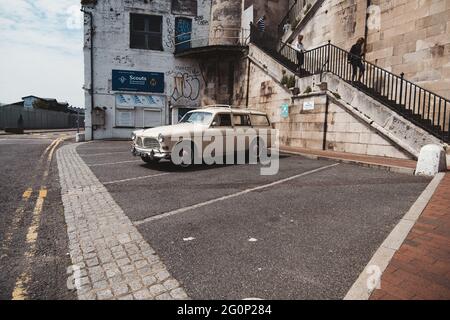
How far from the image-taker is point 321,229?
3912mm

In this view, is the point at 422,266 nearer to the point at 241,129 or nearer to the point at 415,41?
the point at 241,129

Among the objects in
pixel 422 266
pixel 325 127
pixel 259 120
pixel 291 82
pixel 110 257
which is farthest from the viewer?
pixel 291 82

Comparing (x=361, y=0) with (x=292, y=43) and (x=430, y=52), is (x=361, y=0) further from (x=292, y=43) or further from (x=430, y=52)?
(x=292, y=43)

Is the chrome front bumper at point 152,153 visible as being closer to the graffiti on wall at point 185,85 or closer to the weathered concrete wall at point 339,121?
the weathered concrete wall at point 339,121

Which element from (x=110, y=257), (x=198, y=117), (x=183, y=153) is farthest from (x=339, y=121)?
(x=110, y=257)

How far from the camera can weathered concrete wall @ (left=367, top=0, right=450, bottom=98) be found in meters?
9.93

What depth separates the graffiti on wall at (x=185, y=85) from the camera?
71.3 feet

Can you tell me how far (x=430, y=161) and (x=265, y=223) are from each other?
517 centimetres

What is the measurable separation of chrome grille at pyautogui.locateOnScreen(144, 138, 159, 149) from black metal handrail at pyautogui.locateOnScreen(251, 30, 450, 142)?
7.30m

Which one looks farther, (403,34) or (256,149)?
(403,34)

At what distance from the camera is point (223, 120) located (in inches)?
360

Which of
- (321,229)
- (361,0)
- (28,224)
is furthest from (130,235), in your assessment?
(361,0)

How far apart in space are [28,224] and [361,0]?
14.6m

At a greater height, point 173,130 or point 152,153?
point 173,130
